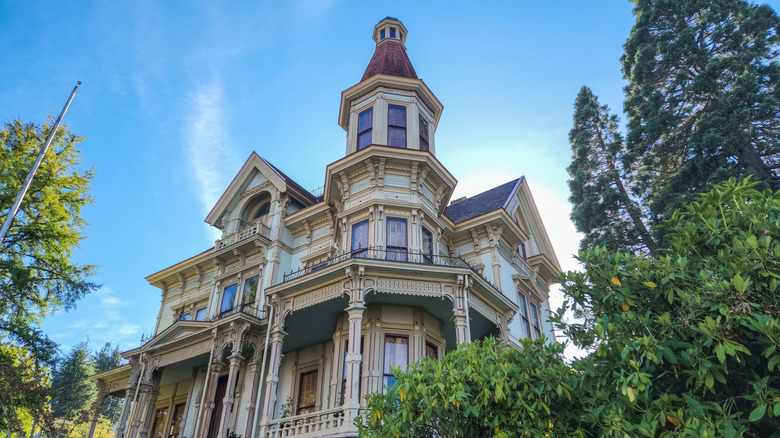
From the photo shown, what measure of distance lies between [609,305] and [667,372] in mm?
1251

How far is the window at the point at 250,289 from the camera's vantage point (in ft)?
64.1

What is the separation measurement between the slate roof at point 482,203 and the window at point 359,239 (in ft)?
18.3

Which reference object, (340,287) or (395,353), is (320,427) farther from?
(340,287)

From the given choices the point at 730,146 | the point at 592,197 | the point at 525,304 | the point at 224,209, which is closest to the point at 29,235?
the point at 224,209

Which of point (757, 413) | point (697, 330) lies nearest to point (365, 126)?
point (697, 330)

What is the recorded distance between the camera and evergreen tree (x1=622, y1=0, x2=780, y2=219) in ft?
55.1

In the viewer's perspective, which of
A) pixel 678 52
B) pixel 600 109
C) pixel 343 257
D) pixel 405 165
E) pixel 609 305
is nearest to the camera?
pixel 609 305

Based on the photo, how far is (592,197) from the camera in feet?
73.2

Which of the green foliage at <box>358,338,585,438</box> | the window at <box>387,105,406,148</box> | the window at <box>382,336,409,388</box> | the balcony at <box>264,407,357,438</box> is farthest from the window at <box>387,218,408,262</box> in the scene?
the green foliage at <box>358,338,585,438</box>

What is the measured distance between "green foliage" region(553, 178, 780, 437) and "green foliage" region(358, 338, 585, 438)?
2.66ft

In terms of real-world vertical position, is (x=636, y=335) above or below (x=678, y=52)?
below

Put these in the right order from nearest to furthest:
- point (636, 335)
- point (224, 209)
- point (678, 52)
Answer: point (636, 335) < point (678, 52) < point (224, 209)

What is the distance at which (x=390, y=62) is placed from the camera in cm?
2188

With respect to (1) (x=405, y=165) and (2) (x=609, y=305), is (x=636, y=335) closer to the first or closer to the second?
(2) (x=609, y=305)
